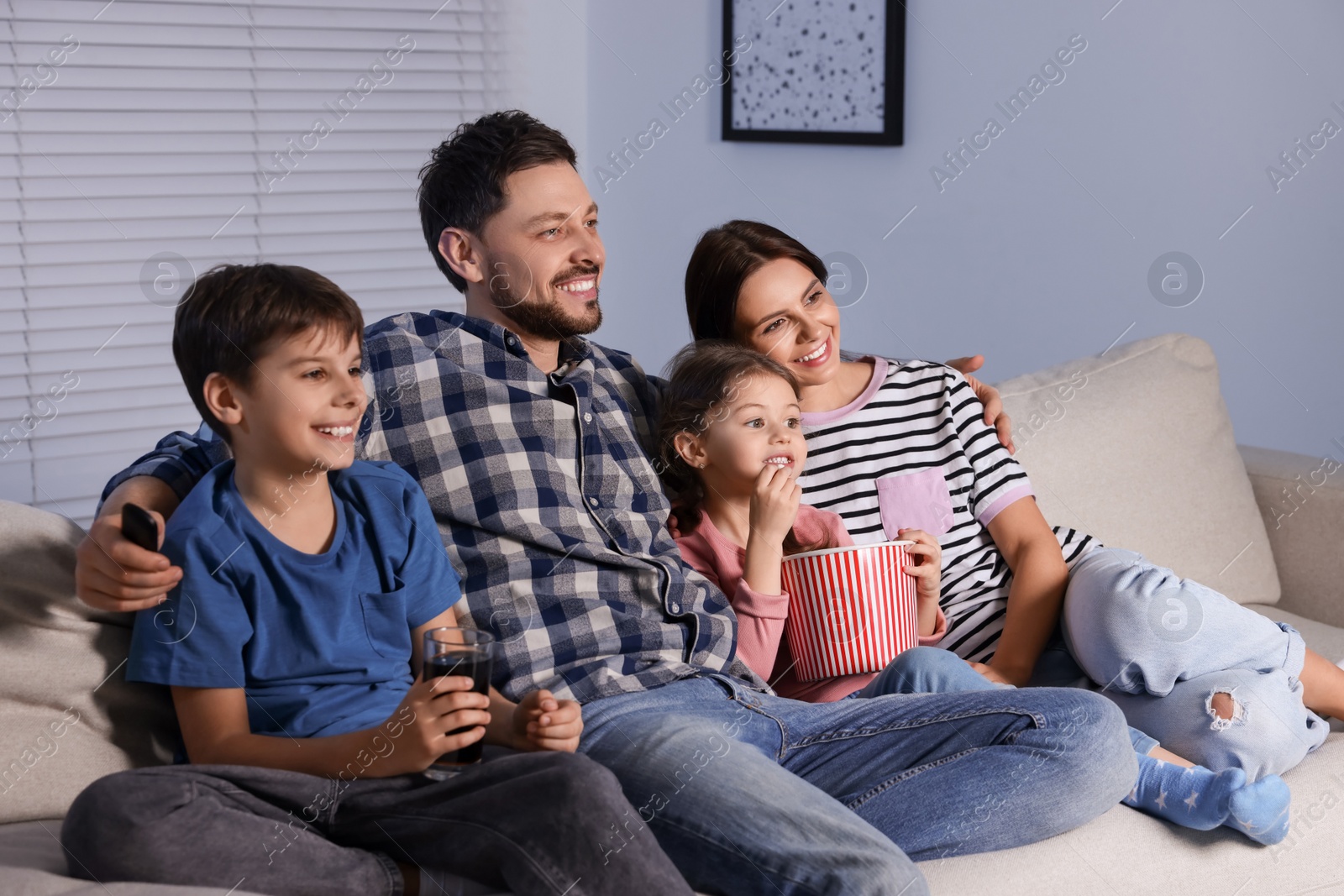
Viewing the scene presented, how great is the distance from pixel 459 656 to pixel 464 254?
0.71 m

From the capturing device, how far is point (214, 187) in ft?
10.4

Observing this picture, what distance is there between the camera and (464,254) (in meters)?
1.72

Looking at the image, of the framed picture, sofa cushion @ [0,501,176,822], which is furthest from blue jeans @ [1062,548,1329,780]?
the framed picture

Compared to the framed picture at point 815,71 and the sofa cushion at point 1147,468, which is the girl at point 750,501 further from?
the framed picture at point 815,71

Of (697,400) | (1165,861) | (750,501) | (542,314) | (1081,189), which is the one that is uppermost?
(1081,189)

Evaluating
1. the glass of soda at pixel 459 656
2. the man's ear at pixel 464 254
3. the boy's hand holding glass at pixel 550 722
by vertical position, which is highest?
the man's ear at pixel 464 254

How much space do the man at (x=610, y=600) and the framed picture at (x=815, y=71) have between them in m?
1.57

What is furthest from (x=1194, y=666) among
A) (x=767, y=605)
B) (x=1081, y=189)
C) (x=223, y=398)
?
(x=1081, y=189)

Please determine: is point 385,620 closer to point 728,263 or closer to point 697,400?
point 697,400

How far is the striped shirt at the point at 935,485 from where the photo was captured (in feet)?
5.87

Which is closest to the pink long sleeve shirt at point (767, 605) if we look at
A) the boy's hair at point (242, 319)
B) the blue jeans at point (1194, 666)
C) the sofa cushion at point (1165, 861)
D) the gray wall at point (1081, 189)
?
the blue jeans at point (1194, 666)

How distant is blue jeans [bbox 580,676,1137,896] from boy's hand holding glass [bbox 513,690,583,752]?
0.10m

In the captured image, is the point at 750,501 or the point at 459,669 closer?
the point at 459,669

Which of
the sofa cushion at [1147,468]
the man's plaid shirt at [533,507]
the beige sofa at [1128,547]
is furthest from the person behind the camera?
the sofa cushion at [1147,468]
